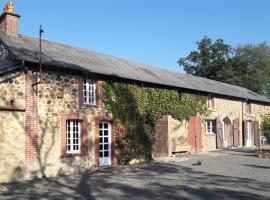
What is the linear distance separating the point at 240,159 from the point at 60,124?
9.91 metres

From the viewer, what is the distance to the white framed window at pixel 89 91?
56.8 feet

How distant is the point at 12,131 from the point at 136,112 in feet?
23.1

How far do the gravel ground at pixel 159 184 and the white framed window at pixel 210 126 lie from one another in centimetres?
828

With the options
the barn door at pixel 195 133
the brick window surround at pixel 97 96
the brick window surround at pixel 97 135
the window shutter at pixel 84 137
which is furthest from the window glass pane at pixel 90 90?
the barn door at pixel 195 133

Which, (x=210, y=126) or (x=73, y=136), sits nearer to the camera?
(x=73, y=136)

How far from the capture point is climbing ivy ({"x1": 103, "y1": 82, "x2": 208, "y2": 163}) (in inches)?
728

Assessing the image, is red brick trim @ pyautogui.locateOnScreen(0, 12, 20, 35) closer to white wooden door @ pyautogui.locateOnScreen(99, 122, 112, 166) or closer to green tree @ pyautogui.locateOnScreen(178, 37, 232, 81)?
white wooden door @ pyautogui.locateOnScreen(99, 122, 112, 166)

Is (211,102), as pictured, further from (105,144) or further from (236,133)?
(105,144)

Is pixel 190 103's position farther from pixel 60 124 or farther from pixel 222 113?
pixel 60 124

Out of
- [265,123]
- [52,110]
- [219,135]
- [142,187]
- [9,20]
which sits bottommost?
[142,187]

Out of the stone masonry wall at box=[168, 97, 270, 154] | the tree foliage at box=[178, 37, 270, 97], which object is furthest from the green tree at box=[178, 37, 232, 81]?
the stone masonry wall at box=[168, 97, 270, 154]

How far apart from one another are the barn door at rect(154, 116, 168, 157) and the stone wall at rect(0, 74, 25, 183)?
8.36m

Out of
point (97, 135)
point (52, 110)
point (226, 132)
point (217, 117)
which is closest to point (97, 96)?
point (97, 135)

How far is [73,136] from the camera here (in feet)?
54.4
